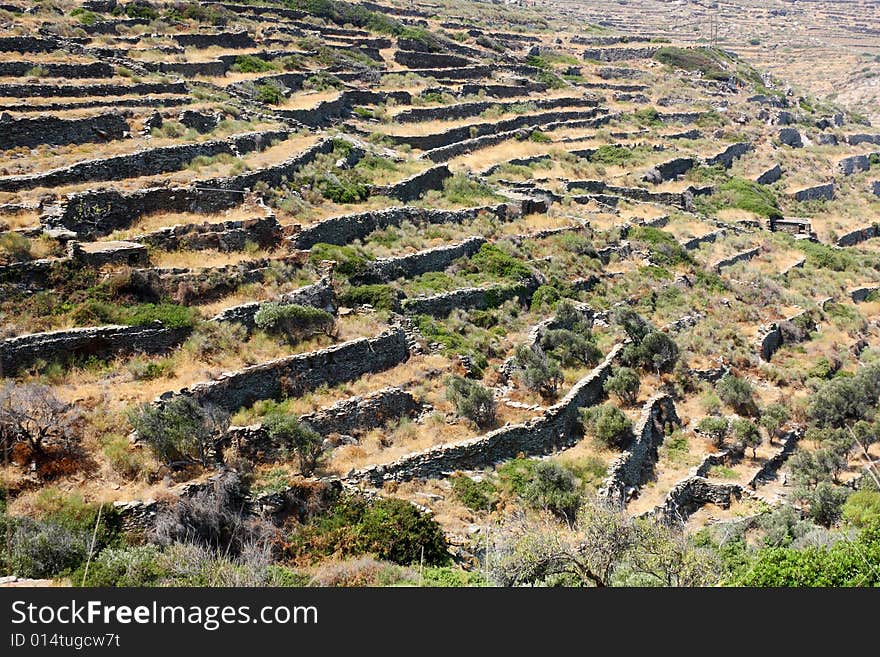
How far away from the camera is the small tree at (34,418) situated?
1348 centimetres

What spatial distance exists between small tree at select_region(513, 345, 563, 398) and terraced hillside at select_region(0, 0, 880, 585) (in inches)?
2.9

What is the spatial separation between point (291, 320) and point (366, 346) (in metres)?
2.02

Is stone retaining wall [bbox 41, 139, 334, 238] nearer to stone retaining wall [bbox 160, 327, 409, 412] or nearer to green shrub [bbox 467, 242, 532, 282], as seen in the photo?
stone retaining wall [bbox 160, 327, 409, 412]

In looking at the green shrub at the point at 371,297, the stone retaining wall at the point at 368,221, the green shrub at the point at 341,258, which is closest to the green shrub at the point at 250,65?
the stone retaining wall at the point at 368,221

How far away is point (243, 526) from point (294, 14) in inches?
1980

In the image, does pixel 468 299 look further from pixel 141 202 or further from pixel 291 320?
pixel 141 202

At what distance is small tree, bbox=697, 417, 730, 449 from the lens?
21.7 metres

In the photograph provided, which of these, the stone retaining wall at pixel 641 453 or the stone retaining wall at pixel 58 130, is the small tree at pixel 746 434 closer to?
the stone retaining wall at pixel 641 453

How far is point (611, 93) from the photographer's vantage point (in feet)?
220

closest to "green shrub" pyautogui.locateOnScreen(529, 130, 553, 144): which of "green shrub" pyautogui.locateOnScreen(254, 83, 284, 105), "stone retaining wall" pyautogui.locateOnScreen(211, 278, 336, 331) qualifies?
"green shrub" pyautogui.locateOnScreen(254, 83, 284, 105)

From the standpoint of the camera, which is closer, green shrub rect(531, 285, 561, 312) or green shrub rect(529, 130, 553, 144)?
green shrub rect(531, 285, 561, 312)

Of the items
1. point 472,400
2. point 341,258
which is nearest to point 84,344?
point 341,258

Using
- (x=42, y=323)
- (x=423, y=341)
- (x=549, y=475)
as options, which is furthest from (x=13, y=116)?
(x=549, y=475)

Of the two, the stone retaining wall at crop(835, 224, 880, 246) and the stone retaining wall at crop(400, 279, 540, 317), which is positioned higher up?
the stone retaining wall at crop(400, 279, 540, 317)
